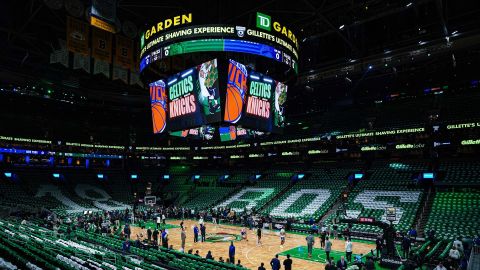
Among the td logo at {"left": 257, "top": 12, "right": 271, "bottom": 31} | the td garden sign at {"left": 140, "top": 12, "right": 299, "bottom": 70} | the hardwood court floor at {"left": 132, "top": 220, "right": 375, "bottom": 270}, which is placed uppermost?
the td logo at {"left": 257, "top": 12, "right": 271, "bottom": 31}

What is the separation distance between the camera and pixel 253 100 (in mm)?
17297

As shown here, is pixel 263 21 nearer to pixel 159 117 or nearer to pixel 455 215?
pixel 159 117

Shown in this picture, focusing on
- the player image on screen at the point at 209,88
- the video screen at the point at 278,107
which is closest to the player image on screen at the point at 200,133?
the player image on screen at the point at 209,88

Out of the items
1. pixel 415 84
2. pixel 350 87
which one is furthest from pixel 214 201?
pixel 415 84

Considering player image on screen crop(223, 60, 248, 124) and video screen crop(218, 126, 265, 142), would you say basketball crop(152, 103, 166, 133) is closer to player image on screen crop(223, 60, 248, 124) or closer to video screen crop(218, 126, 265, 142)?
video screen crop(218, 126, 265, 142)

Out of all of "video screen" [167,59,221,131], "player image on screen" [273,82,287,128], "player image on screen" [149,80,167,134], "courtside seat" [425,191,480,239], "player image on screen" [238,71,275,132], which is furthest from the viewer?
"courtside seat" [425,191,480,239]

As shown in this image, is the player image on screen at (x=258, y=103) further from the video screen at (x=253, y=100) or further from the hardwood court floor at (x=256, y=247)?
the hardwood court floor at (x=256, y=247)

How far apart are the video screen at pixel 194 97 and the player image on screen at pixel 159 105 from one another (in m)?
0.54

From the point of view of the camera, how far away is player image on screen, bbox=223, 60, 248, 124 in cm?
Result: 1590

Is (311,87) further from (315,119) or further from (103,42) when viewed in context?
(103,42)

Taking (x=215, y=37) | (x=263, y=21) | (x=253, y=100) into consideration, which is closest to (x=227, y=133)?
(x=253, y=100)

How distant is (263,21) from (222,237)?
16745 millimetres

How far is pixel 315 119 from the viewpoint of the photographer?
152ft

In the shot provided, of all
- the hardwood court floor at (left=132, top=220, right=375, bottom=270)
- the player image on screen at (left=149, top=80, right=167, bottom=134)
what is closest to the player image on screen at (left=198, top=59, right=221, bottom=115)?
the player image on screen at (left=149, top=80, right=167, bottom=134)
